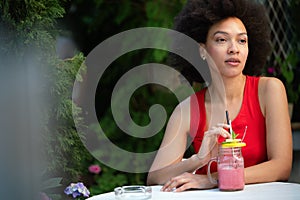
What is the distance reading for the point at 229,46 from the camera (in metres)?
2.13

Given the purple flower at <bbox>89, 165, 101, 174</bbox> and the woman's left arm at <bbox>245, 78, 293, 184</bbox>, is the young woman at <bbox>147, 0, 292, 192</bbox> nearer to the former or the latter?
the woman's left arm at <bbox>245, 78, 293, 184</bbox>

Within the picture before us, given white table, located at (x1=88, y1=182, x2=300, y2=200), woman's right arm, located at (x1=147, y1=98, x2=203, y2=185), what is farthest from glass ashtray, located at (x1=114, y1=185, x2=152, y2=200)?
woman's right arm, located at (x1=147, y1=98, x2=203, y2=185)

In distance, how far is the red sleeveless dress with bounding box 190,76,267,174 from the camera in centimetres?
220

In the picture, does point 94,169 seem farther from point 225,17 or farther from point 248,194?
point 248,194

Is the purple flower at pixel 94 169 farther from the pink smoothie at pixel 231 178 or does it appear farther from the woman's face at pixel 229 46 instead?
the pink smoothie at pixel 231 178

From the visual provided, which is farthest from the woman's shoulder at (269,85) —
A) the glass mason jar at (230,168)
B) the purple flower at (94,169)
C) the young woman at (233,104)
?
the purple flower at (94,169)

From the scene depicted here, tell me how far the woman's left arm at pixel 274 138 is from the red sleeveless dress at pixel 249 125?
3 cm

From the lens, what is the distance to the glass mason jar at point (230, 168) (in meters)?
1.72

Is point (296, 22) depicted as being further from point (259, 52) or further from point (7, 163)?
point (7, 163)

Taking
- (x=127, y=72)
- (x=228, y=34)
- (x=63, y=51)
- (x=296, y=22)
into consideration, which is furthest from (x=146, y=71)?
(x=228, y=34)

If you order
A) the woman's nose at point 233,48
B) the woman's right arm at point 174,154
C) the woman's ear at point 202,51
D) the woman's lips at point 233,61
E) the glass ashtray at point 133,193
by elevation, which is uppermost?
the woman's ear at point 202,51

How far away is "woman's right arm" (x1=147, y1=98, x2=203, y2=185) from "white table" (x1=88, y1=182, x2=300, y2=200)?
0.19 m

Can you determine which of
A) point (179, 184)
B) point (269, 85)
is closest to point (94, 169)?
point (269, 85)

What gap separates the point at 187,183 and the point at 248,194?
255mm
